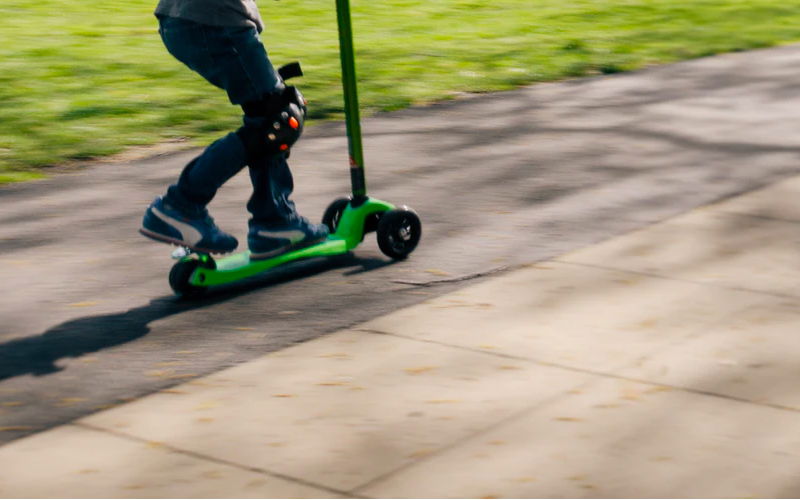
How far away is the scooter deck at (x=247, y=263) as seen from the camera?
6156mm

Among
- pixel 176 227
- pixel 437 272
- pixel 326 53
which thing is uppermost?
pixel 326 53

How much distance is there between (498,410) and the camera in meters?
4.80

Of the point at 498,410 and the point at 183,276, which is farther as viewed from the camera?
the point at 183,276

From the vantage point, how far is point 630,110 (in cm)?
1054

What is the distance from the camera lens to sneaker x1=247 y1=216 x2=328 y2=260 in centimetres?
638

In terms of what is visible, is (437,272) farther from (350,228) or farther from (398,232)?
(350,228)

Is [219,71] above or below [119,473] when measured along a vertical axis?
above

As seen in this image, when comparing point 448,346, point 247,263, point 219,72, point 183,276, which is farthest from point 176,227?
point 448,346

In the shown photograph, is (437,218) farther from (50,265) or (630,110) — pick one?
(630,110)

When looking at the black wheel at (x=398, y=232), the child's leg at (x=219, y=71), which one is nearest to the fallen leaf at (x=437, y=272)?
the black wheel at (x=398, y=232)

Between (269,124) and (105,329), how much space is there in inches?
44.1

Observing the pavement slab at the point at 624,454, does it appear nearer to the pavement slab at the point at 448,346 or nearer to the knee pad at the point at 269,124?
the pavement slab at the point at 448,346

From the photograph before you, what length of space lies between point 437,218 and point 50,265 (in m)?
2.05

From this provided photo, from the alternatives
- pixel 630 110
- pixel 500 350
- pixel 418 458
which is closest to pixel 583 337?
pixel 500 350
